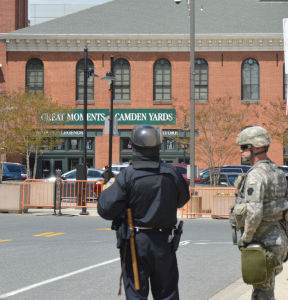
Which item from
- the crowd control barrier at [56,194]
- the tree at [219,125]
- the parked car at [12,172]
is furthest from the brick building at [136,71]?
the crowd control barrier at [56,194]

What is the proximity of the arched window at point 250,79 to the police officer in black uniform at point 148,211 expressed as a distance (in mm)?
A: 40488

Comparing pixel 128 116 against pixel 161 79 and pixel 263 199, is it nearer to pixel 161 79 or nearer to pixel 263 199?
pixel 161 79

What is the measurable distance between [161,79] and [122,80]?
2841 millimetres

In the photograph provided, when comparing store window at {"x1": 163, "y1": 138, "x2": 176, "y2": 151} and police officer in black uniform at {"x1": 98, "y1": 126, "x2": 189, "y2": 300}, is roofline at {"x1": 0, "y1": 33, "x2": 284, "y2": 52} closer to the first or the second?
store window at {"x1": 163, "y1": 138, "x2": 176, "y2": 151}

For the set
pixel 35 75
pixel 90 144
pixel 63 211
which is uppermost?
pixel 35 75

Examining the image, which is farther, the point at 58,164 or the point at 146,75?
the point at 146,75

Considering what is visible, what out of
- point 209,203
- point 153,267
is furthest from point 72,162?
point 153,267

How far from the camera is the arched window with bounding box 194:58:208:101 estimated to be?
45000 millimetres

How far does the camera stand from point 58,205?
22.0 m

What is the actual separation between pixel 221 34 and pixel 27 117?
14.8 metres

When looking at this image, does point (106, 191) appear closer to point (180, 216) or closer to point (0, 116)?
point (180, 216)

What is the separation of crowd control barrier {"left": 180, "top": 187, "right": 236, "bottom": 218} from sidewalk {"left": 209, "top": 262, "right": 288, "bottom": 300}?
11.9m

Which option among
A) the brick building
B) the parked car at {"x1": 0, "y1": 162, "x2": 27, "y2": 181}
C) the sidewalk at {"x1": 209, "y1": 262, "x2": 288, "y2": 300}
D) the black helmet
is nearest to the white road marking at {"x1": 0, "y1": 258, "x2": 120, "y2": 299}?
the sidewalk at {"x1": 209, "y1": 262, "x2": 288, "y2": 300}

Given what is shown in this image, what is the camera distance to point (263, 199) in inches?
209
